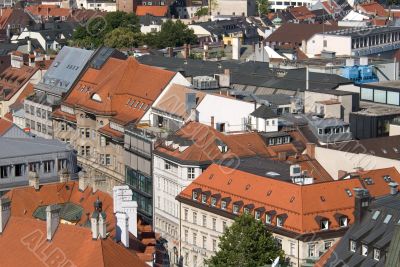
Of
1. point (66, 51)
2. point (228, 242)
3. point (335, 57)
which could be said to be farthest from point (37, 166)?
point (335, 57)

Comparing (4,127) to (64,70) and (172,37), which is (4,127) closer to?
(64,70)

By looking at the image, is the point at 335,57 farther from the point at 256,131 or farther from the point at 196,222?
the point at 196,222

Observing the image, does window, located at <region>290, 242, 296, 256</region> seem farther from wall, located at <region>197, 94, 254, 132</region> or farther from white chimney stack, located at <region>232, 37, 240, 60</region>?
white chimney stack, located at <region>232, 37, 240, 60</region>

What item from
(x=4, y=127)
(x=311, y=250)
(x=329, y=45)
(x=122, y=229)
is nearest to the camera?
(x=122, y=229)

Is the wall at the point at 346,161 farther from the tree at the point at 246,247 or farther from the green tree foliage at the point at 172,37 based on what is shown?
the green tree foliage at the point at 172,37

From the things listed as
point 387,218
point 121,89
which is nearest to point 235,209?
point 387,218

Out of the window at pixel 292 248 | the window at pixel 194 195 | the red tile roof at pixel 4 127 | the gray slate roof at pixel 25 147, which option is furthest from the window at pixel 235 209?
the red tile roof at pixel 4 127

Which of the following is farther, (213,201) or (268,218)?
(213,201)
